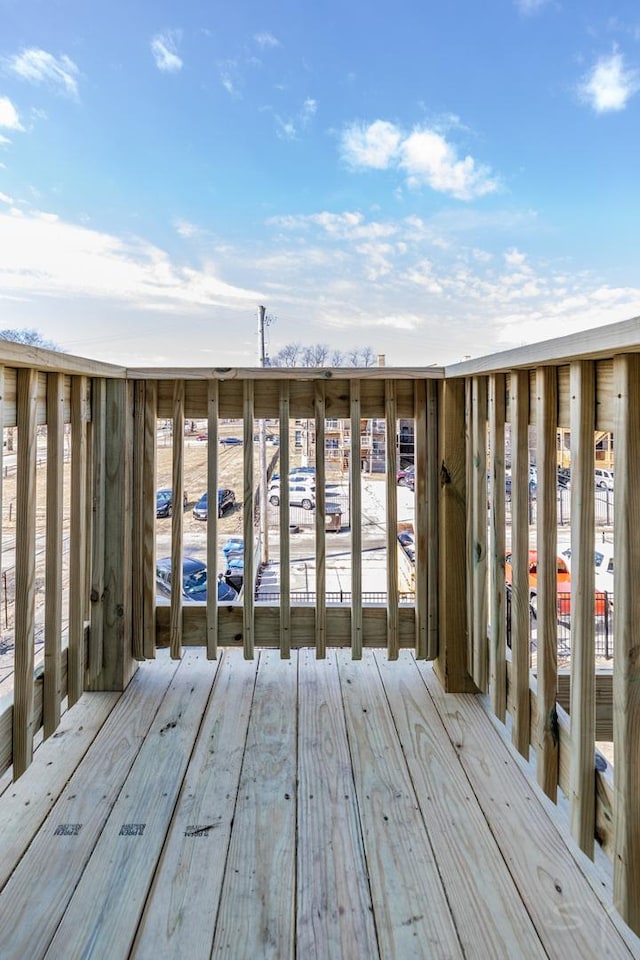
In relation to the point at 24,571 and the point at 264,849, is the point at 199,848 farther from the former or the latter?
the point at 24,571

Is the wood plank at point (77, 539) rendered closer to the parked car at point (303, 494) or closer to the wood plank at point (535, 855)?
the parked car at point (303, 494)

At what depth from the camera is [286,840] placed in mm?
1042

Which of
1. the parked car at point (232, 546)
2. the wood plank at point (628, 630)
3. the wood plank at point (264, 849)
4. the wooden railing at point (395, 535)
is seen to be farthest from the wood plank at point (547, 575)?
the parked car at point (232, 546)

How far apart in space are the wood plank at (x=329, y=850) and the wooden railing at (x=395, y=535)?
0.36 m

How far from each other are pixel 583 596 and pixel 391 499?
868 mm

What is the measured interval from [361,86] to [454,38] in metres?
2.93

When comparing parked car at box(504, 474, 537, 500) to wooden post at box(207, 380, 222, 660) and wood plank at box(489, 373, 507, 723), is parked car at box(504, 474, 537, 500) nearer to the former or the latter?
wood plank at box(489, 373, 507, 723)

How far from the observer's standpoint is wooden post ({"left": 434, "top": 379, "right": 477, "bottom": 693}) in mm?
1627

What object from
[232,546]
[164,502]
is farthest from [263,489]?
[164,502]

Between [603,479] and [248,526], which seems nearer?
[603,479]

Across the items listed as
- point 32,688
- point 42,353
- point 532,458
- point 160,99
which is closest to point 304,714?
point 32,688

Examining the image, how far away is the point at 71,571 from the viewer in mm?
1435

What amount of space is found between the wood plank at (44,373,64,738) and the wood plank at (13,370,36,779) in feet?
0.41

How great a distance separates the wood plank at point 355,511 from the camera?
167cm
